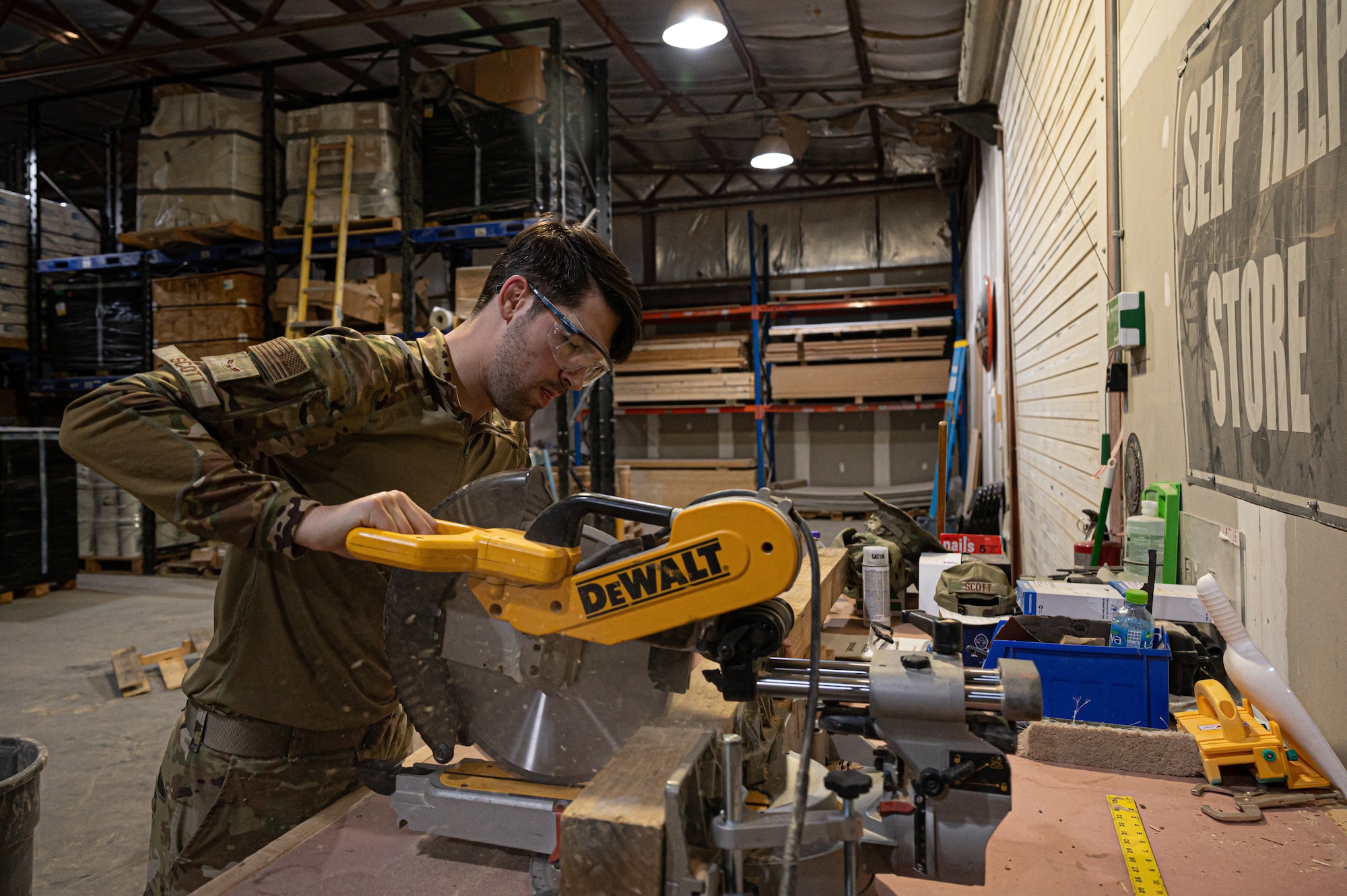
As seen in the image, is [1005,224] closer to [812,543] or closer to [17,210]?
[812,543]

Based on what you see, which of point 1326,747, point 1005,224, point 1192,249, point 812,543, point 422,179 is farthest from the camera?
point 422,179

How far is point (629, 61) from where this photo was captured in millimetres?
7461

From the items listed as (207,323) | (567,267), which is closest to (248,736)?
(567,267)

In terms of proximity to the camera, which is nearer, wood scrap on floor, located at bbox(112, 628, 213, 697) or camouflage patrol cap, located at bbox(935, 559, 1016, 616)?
A: camouflage patrol cap, located at bbox(935, 559, 1016, 616)

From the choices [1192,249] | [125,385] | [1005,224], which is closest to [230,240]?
[1005,224]

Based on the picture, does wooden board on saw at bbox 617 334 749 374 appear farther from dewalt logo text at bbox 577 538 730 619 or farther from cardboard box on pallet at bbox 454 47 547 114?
dewalt logo text at bbox 577 538 730 619

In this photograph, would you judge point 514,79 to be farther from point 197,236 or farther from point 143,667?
point 143,667

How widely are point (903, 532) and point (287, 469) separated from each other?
2.43 metres

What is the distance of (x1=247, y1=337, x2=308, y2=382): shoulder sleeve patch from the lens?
129 cm

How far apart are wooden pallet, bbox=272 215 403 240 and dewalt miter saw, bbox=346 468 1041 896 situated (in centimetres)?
596

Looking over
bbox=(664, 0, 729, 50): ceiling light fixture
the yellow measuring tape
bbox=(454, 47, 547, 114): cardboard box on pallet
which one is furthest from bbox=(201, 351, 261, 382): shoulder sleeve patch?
bbox=(454, 47, 547, 114): cardboard box on pallet

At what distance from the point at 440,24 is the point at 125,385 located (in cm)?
713

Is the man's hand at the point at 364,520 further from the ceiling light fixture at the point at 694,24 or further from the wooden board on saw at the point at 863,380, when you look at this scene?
the wooden board on saw at the point at 863,380

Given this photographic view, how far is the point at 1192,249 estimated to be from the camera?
1.85m
